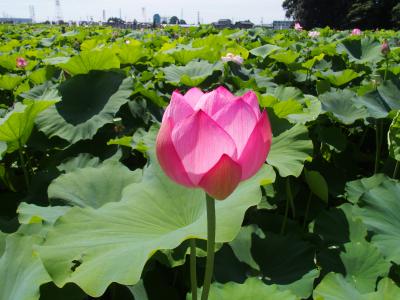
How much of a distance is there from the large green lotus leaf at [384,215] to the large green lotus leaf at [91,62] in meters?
1.17

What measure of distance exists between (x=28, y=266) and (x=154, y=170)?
310 millimetres

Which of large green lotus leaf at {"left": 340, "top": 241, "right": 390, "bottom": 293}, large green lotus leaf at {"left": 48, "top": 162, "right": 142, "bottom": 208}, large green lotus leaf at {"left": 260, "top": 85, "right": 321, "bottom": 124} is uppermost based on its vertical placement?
large green lotus leaf at {"left": 260, "top": 85, "right": 321, "bottom": 124}

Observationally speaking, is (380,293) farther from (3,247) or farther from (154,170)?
(3,247)

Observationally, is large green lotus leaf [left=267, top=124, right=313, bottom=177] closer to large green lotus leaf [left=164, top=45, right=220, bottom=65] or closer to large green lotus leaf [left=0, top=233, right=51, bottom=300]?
large green lotus leaf [left=0, top=233, right=51, bottom=300]

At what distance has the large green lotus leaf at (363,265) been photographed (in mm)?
1029

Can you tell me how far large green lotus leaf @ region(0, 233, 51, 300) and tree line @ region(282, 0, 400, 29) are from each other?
24268 millimetres

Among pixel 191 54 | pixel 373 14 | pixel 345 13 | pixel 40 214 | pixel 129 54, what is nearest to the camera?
pixel 40 214

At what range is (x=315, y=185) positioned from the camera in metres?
1.32

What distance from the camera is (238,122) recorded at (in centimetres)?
59

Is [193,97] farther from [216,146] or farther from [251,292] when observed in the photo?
[251,292]

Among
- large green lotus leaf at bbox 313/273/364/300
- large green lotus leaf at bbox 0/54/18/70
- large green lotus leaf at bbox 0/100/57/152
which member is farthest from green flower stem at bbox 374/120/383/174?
large green lotus leaf at bbox 0/54/18/70

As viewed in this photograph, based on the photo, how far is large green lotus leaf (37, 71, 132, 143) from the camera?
4.89 ft

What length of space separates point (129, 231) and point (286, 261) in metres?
0.50

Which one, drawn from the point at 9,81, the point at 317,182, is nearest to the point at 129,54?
the point at 9,81
